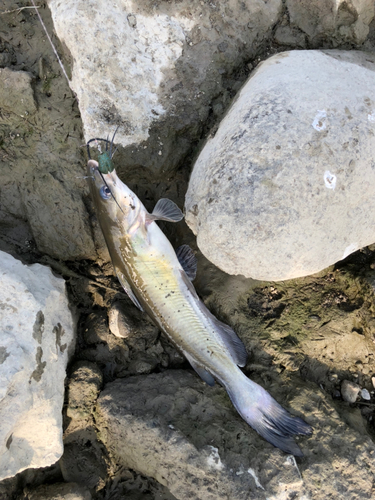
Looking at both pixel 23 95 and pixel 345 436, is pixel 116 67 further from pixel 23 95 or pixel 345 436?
pixel 345 436

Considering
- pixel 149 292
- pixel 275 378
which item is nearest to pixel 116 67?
pixel 149 292

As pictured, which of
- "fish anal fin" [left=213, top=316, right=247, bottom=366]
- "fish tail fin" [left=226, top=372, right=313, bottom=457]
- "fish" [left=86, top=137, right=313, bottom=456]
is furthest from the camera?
"fish anal fin" [left=213, top=316, right=247, bottom=366]

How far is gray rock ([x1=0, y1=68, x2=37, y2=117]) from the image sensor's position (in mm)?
3299

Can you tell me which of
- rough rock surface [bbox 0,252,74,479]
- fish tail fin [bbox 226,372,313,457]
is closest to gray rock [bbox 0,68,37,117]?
rough rock surface [bbox 0,252,74,479]

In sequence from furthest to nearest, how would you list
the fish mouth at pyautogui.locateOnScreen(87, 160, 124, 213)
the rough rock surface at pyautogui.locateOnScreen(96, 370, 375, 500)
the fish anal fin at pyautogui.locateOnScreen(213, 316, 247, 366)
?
the fish anal fin at pyautogui.locateOnScreen(213, 316, 247, 366)
the fish mouth at pyautogui.locateOnScreen(87, 160, 124, 213)
the rough rock surface at pyautogui.locateOnScreen(96, 370, 375, 500)

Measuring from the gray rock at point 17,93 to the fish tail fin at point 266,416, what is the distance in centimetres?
330

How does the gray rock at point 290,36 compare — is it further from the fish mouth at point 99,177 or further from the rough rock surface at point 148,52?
the fish mouth at point 99,177

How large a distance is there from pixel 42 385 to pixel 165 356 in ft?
4.04

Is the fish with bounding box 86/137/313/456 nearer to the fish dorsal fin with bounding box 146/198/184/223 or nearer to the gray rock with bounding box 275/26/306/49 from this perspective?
the fish dorsal fin with bounding box 146/198/184/223

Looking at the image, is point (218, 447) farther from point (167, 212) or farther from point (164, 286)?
point (167, 212)

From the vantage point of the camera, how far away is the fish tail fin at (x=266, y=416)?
3029 millimetres

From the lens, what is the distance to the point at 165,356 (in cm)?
375

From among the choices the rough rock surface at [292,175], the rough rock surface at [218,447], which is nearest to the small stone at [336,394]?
the rough rock surface at [218,447]

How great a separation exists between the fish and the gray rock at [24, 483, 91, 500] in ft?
5.08
